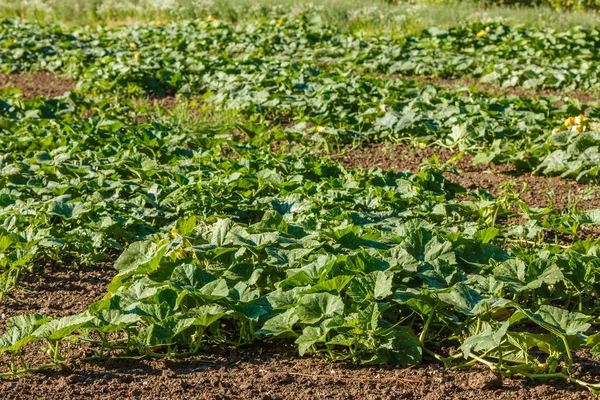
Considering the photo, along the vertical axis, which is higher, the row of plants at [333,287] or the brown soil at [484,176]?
the row of plants at [333,287]

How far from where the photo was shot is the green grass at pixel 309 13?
575 inches

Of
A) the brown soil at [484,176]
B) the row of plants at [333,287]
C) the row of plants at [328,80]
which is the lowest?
the brown soil at [484,176]

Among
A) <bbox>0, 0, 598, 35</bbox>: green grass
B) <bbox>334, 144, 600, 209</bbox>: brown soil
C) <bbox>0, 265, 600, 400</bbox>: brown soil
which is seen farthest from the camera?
<bbox>0, 0, 598, 35</bbox>: green grass

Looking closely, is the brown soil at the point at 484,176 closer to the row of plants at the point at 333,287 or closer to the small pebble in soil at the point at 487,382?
the row of plants at the point at 333,287

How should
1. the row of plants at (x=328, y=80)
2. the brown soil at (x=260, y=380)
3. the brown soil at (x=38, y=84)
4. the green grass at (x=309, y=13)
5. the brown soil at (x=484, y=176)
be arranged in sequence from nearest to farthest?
the brown soil at (x=260, y=380) < the brown soil at (x=484, y=176) < the row of plants at (x=328, y=80) < the brown soil at (x=38, y=84) < the green grass at (x=309, y=13)

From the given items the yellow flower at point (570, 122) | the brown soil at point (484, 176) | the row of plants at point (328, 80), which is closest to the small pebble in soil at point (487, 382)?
the brown soil at point (484, 176)

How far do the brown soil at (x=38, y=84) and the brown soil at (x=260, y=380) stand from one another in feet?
22.7

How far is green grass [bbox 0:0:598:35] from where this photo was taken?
1461 cm

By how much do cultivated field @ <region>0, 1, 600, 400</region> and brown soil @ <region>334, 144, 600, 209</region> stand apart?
0.09 feet

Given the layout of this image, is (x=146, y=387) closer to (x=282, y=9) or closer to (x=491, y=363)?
(x=491, y=363)

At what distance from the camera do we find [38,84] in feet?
33.6

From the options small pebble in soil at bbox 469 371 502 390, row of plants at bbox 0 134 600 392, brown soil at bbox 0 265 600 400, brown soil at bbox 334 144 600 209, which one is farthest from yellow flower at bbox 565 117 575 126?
small pebble in soil at bbox 469 371 502 390

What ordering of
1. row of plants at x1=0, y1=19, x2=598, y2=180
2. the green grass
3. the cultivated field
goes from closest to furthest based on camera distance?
the cultivated field
row of plants at x1=0, y1=19, x2=598, y2=180
the green grass

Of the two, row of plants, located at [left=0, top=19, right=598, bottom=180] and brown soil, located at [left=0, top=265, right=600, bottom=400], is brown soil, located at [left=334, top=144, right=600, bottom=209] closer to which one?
row of plants, located at [left=0, top=19, right=598, bottom=180]
